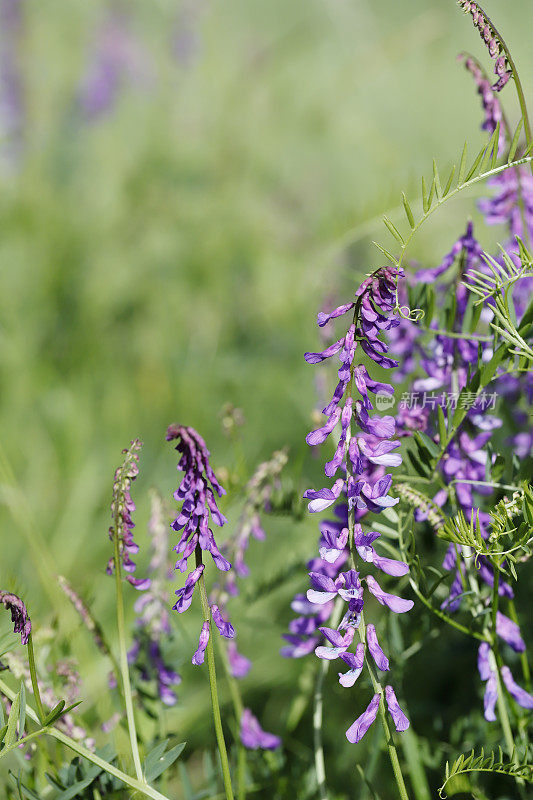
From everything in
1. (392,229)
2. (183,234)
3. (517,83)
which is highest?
(183,234)

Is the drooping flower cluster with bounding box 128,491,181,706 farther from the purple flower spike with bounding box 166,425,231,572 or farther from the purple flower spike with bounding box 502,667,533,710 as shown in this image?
the purple flower spike with bounding box 502,667,533,710

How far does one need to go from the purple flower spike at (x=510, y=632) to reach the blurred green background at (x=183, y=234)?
410 mm

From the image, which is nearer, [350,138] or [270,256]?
[270,256]

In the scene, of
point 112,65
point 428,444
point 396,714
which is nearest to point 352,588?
point 396,714

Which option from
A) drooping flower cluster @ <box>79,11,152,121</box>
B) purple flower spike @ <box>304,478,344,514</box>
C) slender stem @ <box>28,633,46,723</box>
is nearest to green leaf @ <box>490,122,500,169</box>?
purple flower spike @ <box>304,478,344,514</box>

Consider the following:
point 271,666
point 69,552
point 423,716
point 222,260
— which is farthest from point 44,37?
point 423,716

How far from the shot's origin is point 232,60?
5.59 m

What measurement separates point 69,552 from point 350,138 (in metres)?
2.92

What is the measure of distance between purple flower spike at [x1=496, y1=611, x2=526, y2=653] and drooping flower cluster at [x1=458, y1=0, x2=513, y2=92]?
2.26 ft

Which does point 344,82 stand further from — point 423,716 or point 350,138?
point 423,716

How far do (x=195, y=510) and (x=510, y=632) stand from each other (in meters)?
0.51

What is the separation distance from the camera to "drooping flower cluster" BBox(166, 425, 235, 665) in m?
0.86

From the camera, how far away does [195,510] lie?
2.87 ft

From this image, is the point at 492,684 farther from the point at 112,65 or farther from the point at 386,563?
the point at 112,65
